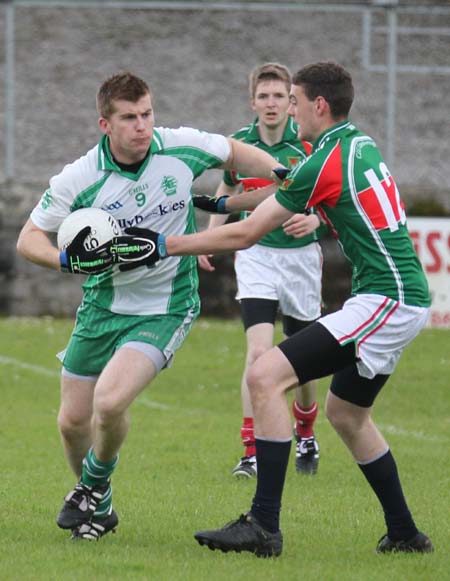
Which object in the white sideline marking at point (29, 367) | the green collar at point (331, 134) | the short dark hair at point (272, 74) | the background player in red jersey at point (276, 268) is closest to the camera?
the green collar at point (331, 134)

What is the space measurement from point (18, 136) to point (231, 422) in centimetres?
1393

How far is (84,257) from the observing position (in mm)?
6121

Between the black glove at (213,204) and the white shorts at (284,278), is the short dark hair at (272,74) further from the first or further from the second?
the black glove at (213,204)

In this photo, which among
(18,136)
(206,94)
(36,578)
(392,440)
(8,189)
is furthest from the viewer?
(206,94)

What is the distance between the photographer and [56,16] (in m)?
26.7

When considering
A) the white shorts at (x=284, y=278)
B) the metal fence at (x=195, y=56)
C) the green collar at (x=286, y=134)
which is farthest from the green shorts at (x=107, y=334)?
the metal fence at (x=195, y=56)

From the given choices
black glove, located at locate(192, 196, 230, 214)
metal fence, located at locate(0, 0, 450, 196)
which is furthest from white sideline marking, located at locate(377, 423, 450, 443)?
metal fence, located at locate(0, 0, 450, 196)

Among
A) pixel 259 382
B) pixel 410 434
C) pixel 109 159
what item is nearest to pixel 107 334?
pixel 109 159

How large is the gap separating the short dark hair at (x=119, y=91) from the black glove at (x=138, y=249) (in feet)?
2.35

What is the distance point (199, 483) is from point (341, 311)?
8.55 feet

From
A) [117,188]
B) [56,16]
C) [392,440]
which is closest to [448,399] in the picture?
[392,440]

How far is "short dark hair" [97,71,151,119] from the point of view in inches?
253

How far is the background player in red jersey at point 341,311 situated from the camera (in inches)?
233

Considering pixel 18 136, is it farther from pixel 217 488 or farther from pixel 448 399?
pixel 217 488
